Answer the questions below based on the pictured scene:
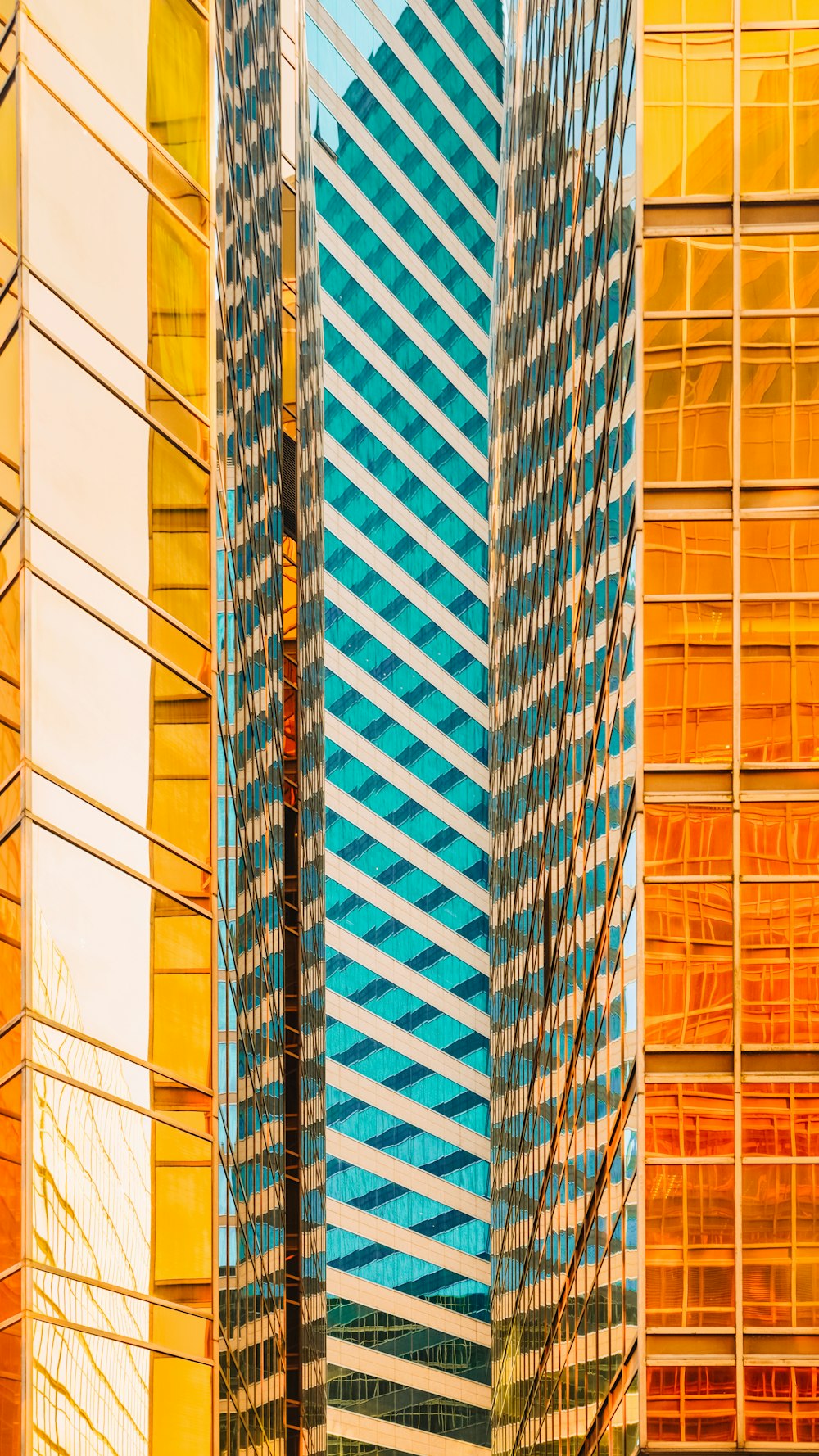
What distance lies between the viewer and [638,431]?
22.6 metres

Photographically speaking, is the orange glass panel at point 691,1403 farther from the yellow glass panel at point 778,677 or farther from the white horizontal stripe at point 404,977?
the white horizontal stripe at point 404,977

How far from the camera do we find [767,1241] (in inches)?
846

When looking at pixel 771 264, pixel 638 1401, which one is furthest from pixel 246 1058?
pixel 771 264

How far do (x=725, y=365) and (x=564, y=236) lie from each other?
14.0 m

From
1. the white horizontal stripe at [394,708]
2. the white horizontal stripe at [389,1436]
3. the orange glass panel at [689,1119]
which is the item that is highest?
the white horizontal stripe at [394,708]

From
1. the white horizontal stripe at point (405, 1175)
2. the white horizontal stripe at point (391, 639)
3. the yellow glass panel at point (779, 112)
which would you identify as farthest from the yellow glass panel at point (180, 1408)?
the white horizontal stripe at point (391, 639)

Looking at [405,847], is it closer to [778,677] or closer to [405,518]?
[405,518]

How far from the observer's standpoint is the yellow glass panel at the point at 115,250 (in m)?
17.2

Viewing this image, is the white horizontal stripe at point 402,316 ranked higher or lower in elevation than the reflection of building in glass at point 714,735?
higher

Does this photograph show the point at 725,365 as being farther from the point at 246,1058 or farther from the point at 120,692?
the point at 246,1058

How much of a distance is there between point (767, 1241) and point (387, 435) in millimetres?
87300

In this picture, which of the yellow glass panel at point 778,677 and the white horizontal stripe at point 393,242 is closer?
the yellow glass panel at point 778,677

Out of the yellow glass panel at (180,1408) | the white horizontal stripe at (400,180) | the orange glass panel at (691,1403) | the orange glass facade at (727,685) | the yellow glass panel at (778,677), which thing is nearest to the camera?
the yellow glass panel at (180,1408)

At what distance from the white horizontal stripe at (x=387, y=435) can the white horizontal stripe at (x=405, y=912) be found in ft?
79.5
